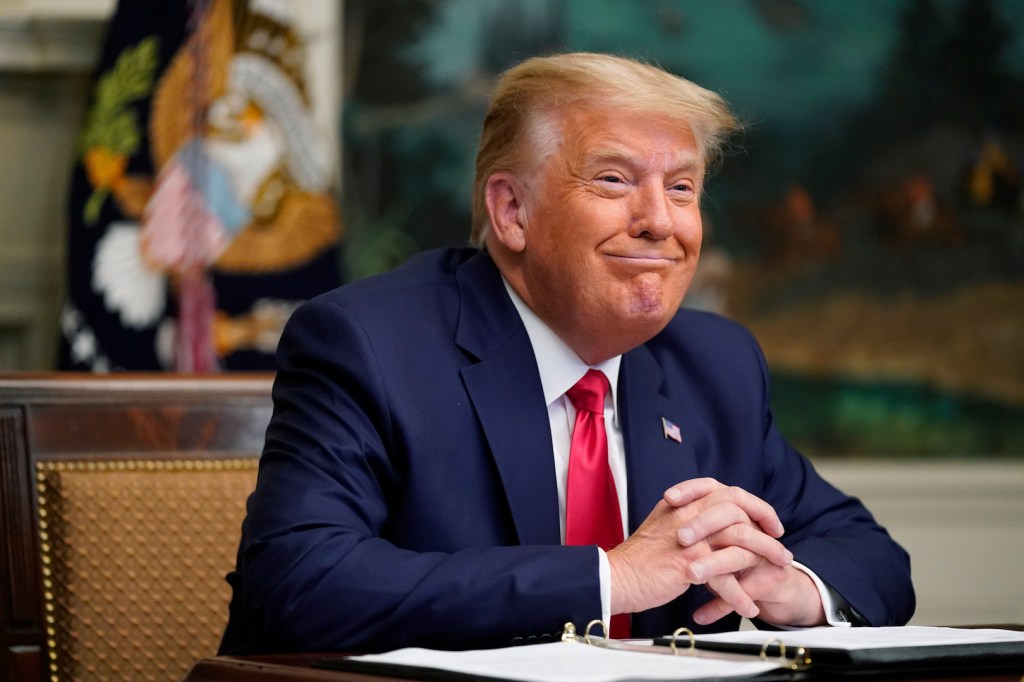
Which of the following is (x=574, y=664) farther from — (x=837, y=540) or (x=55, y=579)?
(x=55, y=579)

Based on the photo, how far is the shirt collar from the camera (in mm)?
2346

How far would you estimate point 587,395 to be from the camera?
7.73ft

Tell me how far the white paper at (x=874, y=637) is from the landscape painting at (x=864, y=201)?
11.0 ft

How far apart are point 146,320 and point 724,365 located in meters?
1.97

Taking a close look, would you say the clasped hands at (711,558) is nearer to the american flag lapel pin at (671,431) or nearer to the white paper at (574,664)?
the white paper at (574,664)

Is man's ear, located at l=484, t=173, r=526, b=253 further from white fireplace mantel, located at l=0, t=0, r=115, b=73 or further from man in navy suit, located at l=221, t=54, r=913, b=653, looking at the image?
white fireplace mantel, located at l=0, t=0, r=115, b=73

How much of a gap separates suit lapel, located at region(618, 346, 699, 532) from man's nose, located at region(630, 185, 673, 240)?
1.01ft

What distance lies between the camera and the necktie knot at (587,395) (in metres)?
2.35

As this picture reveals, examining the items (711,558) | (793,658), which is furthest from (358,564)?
(793,658)

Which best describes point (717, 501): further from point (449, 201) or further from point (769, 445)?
point (449, 201)

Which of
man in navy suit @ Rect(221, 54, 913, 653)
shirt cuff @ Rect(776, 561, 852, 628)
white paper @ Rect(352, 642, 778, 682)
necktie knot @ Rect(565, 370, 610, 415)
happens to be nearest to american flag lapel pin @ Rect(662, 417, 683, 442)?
man in navy suit @ Rect(221, 54, 913, 653)

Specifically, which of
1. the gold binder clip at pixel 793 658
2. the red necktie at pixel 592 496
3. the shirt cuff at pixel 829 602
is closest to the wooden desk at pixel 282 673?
the gold binder clip at pixel 793 658

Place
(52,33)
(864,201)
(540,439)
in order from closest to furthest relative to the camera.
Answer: (540,439) < (52,33) < (864,201)

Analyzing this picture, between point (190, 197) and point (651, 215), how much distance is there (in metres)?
2.09
